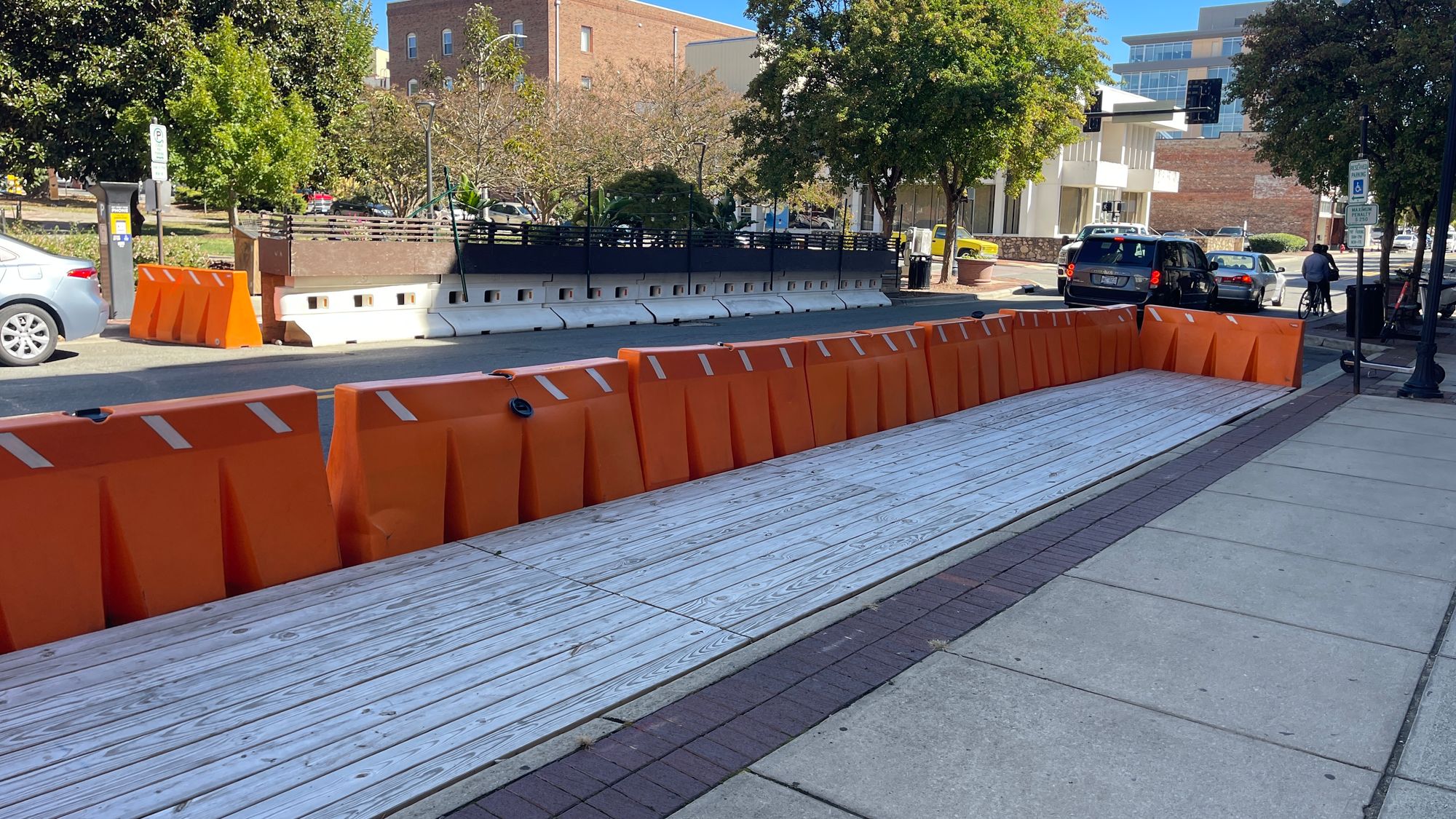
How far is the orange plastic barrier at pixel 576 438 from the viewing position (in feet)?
22.7

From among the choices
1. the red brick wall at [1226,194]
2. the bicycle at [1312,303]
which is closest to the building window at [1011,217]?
the red brick wall at [1226,194]

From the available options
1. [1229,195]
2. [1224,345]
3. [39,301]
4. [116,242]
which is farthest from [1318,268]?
[1229,195]

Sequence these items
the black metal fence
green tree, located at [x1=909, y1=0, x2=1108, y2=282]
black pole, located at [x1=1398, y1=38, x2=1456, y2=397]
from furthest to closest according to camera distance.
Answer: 1. green tree, located at [x1=909, y1=0, x2=1108, y2=282]
2. the black metal fence
3. black pole, located at [x1=1398, y1=38, x2=1456, y2=397]

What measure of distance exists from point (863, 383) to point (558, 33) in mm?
60021

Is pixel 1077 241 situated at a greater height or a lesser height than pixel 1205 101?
lesser

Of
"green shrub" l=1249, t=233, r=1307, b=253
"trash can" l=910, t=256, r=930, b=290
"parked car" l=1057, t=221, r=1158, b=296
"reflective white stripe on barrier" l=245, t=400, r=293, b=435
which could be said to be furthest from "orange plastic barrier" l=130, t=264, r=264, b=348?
"green shrub" l=1249, t=233, r=1307, b=253

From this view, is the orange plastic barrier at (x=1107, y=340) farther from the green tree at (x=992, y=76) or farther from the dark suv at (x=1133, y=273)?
the green tree at (x=992, y=76)

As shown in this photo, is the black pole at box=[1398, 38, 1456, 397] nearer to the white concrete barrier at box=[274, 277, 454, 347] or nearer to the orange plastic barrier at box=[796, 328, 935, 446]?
the orange plastic barrier at box=[796, 328, 935, 446]

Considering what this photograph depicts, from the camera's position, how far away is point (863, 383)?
1002 cm

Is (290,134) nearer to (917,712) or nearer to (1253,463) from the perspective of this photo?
(1253,463)

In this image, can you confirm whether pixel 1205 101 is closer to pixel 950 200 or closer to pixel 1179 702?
pixel 950 200

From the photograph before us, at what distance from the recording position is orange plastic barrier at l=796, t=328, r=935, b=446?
9461mm

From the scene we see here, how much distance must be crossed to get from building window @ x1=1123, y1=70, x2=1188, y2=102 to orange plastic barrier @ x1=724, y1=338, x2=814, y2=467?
11902 cm

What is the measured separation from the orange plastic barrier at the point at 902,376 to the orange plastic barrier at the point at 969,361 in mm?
166
